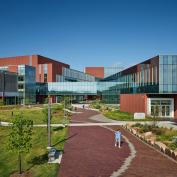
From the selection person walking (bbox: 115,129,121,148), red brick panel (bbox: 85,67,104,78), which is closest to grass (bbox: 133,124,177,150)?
person walking (bbox: 115,129,121,148)

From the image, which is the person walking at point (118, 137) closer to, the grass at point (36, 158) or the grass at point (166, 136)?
the grass at point (166, 136)

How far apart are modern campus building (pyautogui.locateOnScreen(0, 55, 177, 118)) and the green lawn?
18.5 m

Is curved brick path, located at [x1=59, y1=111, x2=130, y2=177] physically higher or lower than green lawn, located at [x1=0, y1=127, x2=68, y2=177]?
higher

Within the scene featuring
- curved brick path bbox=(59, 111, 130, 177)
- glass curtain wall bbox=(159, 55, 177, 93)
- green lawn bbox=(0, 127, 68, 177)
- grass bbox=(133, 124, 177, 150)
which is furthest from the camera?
glass curtain wall bbox=(159, 55, 177, 93)

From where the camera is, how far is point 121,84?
74.6m

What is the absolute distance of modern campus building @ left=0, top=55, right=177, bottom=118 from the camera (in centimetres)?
4866

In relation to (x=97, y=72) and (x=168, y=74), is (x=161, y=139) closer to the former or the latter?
(x=168, y=74)

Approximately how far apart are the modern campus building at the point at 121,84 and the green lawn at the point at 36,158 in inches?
727

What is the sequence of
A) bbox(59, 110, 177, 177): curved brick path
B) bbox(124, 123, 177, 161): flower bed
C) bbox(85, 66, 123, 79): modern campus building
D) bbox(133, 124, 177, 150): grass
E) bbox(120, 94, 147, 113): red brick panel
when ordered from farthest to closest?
1. bbox(85, 66, 123, 79): modern campus building
2. bbox(120, 94, 147, 113): red brick panel
3. bbox(133, 124, 177, 150): grass
4. bbox(124, 123, 177, 161): flower bed
5. bbox(59, 110, 177, 177): curved brick path

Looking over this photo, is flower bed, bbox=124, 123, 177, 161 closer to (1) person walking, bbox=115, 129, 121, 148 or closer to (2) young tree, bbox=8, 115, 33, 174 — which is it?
(1) person walking, bbox=115, 129, 121, 148

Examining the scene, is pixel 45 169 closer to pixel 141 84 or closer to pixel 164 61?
pixel 164 61

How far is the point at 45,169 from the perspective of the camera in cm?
1806

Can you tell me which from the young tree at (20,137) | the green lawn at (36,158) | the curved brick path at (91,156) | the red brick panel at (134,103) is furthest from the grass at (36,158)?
the red brick panel at (134,103)

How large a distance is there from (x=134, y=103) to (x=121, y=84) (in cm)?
1567
